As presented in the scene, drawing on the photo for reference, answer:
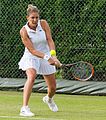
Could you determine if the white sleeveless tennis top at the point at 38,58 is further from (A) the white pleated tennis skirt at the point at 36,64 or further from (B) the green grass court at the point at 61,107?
(B) the green grass court at the point at 61,107

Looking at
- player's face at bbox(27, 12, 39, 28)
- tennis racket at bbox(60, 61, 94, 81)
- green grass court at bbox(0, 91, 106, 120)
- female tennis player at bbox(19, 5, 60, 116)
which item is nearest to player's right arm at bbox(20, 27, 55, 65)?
female tennis player at bbox(19, 5, 60, 116)

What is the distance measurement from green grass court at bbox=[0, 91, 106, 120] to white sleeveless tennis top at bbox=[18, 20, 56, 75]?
0.59 meters

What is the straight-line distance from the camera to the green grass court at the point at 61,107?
721 cm

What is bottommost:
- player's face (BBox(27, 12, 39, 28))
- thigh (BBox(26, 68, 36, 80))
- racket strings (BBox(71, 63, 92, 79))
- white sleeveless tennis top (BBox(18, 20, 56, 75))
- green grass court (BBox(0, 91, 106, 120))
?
green grass court (BBox(0, 91, 106, 120))

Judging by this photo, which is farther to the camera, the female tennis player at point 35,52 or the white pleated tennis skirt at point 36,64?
the white pleated tennis skirt at point 36,64

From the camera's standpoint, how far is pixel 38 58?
24.7 ft

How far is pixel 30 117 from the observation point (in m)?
7.11

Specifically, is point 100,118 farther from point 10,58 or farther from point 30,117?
point 10,58

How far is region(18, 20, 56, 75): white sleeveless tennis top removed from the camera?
24.4 feet

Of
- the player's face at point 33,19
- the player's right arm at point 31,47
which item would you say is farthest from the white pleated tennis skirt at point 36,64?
the player's face at point 33,19

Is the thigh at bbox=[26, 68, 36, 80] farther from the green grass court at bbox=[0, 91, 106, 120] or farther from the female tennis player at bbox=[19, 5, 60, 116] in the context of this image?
the green grass court at bbox=[0, 91, 106, 120]

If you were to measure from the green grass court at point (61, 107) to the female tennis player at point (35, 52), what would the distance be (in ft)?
0.97

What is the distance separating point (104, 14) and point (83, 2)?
500mm

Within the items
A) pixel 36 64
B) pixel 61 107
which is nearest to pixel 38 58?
pixel 36 64
